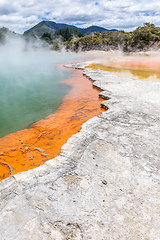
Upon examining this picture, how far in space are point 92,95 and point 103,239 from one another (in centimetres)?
707

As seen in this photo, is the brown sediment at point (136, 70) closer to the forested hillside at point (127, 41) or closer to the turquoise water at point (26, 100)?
the turquoise water at point (26, 100)

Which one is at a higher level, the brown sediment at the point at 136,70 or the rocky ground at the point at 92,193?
the brown sediment at the point at 136,70

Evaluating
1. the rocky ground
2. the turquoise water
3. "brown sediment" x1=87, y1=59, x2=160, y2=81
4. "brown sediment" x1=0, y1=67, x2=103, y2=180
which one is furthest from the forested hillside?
the rocky ground

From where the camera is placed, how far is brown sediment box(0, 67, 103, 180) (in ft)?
12.7

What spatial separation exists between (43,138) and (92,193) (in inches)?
106

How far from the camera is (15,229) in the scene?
6.77 ft

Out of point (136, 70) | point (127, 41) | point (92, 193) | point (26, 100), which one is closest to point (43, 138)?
point (92, 193)

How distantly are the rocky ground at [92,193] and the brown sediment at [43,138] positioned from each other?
74cm

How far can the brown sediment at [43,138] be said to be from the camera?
12.7 ft

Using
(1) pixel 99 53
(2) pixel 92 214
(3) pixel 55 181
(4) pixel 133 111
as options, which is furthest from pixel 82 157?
(1) pixel 99 53

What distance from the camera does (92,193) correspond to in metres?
2.56

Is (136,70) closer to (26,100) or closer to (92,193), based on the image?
(26,100)

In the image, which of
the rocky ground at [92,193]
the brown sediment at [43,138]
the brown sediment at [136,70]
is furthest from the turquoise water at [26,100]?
the brown sediment at [136,70]

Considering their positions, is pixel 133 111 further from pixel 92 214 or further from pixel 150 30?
pixel 150 30
